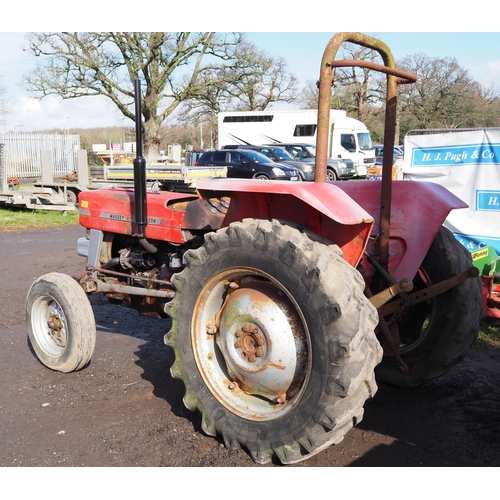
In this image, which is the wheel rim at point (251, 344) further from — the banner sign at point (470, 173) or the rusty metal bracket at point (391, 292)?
the banner sign at point (470, 173)

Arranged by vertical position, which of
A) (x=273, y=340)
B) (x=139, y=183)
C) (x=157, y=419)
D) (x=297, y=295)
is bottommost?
(x=157, y=419)

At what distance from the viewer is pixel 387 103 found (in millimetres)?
3301

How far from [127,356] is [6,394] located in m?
1.04

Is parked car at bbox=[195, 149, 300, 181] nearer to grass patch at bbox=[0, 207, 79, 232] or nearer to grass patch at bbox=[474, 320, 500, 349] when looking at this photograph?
grass patch at bbox=[0, 207, 79, 232]

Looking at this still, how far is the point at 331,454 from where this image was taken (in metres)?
3.00

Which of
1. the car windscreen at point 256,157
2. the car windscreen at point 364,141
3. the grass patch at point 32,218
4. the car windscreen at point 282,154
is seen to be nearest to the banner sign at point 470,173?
the grass patch at point 32,218

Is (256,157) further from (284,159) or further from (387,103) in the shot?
(387,103)

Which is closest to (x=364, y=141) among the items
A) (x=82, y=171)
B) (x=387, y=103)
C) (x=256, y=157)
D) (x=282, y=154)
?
(x=282, y=154)

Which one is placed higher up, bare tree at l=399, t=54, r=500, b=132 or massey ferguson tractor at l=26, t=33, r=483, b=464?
bare tree at l=399, t=54, r=500, b=132

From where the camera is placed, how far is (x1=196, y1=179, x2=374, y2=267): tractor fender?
268 centimetres

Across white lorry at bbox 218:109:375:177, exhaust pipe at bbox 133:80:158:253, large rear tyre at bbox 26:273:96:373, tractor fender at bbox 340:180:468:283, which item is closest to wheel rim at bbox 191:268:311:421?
tractor fender at bbox 340:180:468:283

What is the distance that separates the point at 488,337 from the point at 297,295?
319 cm

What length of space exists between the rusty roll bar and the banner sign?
4.97 metres

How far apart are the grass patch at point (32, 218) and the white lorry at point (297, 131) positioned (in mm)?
15416
